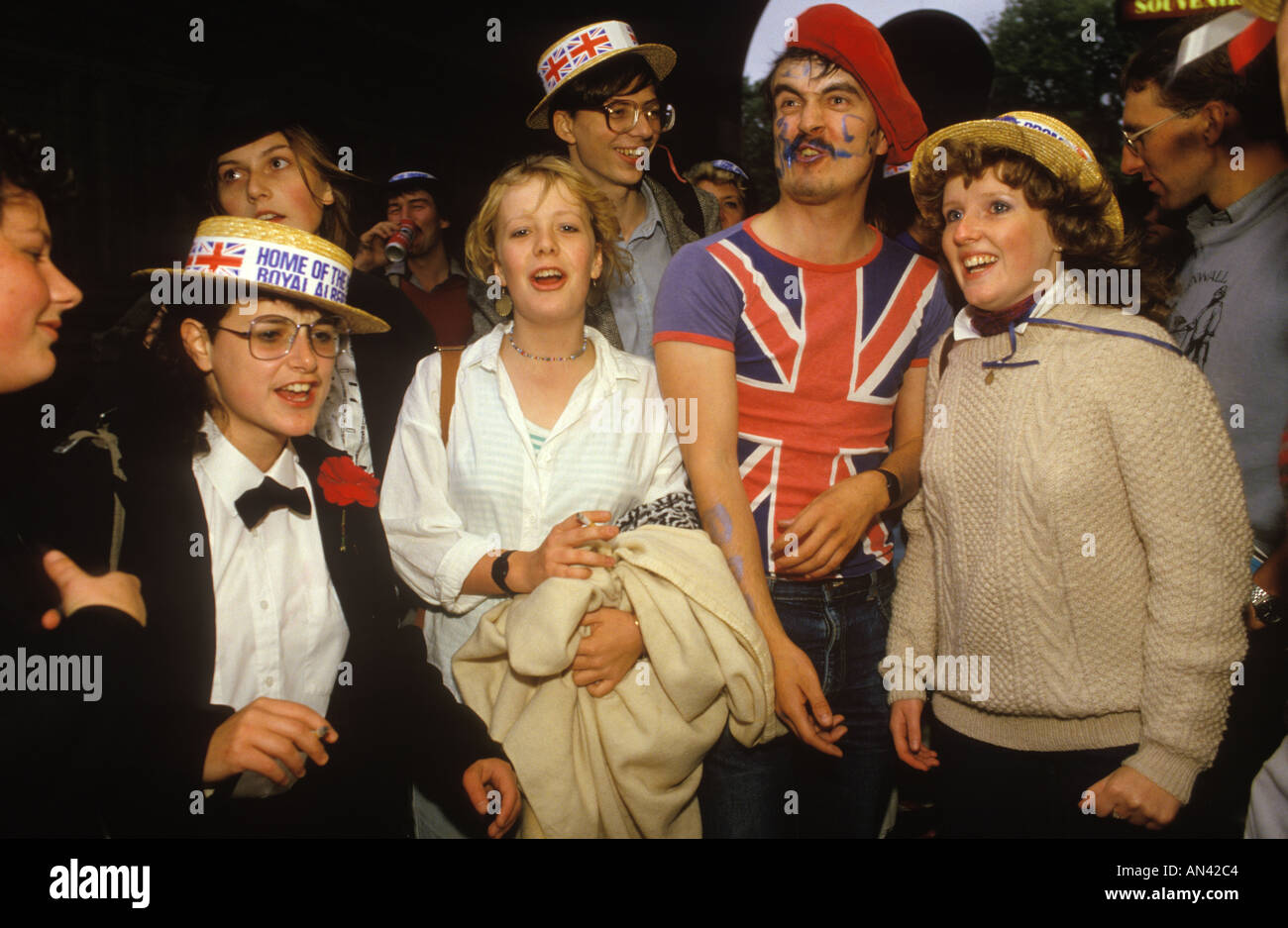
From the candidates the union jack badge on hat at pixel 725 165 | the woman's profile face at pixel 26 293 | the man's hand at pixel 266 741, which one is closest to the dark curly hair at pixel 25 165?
the woman's profile face at pixel 26 293

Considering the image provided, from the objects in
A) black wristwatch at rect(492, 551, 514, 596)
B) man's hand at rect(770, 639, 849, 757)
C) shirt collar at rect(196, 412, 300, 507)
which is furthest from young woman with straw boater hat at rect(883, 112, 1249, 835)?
shirt collar at rect(196, 412, 300, 507)

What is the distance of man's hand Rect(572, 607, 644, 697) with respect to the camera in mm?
1857

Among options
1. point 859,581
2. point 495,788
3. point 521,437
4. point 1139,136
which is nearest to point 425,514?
point 521,437

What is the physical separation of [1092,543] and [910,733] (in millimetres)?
702

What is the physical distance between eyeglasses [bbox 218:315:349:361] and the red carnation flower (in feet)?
0.86

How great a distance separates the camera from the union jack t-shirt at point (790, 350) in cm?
217

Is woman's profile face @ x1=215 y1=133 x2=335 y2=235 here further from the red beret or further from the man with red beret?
the red beret

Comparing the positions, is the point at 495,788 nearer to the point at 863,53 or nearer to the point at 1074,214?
the point at 1074,214

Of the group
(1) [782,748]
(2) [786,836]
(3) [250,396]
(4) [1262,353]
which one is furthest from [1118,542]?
(3) [250,396]

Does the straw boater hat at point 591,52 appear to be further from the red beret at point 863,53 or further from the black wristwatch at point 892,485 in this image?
the black wristwatch at point 892,485

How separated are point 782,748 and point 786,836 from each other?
241 mm

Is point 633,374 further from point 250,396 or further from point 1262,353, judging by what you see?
point 1262,353

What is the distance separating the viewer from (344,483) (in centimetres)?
201

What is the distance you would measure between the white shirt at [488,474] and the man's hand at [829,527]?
315 mm
